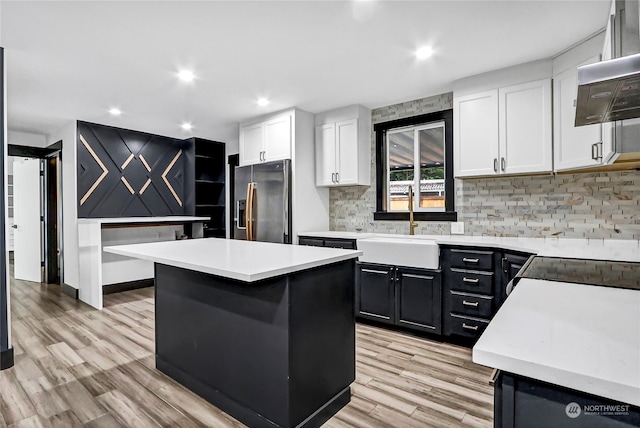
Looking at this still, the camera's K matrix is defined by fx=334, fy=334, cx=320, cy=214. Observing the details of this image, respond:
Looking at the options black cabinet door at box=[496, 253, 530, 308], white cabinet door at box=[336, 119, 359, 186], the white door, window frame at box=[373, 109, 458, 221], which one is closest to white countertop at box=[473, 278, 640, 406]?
black cabinet door at box=[496, 253, 530, 308]

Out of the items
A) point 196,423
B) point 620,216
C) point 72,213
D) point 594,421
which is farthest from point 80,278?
point 620,216

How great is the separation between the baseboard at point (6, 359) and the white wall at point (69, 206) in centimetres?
213

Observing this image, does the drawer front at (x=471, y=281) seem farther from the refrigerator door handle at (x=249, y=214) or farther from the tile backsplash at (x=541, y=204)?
the refrigerator door handle at (x=249, y=214)

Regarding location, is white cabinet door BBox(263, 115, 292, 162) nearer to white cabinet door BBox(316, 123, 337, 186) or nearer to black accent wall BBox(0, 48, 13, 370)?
white cabinet door BBox(316, 123, 337, 186)

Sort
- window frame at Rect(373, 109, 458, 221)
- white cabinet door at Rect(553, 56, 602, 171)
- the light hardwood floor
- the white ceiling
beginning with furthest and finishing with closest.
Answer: window frame at Rect(373, 109, 458, 221)
white cabinet door at Rect(553, 56, 602, 171)
the white ceiling
the light hardwood floor

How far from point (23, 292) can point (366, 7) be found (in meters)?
5.87

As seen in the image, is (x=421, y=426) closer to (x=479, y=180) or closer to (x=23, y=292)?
(x=479, y=180)

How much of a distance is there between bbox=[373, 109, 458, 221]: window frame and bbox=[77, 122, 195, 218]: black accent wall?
128 inches

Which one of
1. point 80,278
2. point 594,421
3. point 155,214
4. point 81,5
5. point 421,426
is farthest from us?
point 155,214

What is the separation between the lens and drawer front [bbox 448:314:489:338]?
2.79 m

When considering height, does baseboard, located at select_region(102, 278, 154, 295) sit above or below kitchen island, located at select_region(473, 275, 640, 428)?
below

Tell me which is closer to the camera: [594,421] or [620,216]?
[594,421]

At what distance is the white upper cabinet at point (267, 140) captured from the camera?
4113mm

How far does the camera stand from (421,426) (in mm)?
1842
